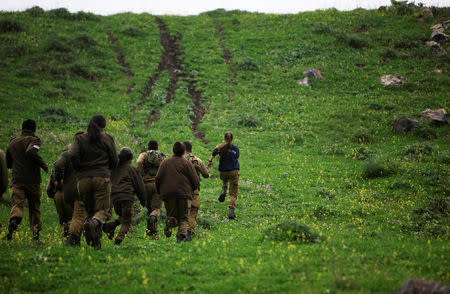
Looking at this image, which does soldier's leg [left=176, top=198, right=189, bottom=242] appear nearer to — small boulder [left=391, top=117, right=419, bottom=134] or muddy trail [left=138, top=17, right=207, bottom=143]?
muddy trail [left=138, top=17, right=207, bottom=143]

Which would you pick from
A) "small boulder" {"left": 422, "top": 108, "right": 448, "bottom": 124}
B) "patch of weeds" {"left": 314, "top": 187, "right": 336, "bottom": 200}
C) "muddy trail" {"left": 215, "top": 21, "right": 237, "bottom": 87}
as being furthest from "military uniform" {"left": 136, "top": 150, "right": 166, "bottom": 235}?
"muddy trail" {"left": 215, "top": 21, "right": 237, "bottom": 87}

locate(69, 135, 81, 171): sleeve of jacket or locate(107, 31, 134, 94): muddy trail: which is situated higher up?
locate(107, 31, 134, 94): muddy trail

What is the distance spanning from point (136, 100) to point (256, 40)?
19.5 metres

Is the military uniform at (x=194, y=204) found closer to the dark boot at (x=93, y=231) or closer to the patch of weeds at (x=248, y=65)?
the dark boot at (x=93, y=231)

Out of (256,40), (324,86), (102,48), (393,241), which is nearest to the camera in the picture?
(393,241)

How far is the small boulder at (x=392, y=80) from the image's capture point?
1219 inches

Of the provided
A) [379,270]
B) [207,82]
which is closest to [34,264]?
[379,270]

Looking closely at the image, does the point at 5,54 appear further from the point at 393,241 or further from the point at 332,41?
the point at 393,241

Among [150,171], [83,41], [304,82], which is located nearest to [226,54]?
[304,82]

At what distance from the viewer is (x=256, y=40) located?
141 ft

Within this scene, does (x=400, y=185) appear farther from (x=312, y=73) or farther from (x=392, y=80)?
(x=312, y=73)

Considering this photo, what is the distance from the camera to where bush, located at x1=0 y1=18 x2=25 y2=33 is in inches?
1508

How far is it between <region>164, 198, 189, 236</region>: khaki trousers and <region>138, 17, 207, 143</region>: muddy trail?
14.4 meters

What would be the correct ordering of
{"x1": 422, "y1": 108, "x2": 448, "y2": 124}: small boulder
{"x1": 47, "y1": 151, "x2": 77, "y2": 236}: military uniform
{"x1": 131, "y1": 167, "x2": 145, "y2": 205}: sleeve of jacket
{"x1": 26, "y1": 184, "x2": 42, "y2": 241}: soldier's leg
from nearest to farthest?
{"x1": 47, "y1": 151, "x2": 77, "y2": 236}: military uniform < {"x1": 131, "y1": 167, "x2": 145, "y2": 205}: sleeve of jacket < {"x1": 26, "y1": 184, "x2": 42, "y2": 241}: soldier's leg < {"x1": 422, "y1": 108, "x2": 448, "y2": 124}: small boulder
